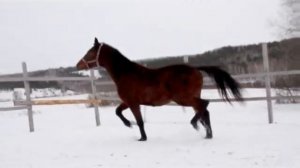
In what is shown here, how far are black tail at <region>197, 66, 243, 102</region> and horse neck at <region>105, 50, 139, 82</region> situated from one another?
115 centimetres

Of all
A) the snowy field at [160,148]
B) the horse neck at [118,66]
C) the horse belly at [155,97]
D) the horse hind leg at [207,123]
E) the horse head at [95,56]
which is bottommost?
the snowy field at [160,148]

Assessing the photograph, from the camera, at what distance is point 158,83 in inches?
250

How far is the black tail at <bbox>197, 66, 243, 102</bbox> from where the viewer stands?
6457 mm

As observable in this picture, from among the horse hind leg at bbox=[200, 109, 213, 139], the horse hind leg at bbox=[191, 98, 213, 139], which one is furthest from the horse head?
the horse hind leg at bbox=[200, 109, 213, 139]

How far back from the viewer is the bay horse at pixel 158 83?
6.22 metres

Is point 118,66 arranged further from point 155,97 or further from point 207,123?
point 207,123

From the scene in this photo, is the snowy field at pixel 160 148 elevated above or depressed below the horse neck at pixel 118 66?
below

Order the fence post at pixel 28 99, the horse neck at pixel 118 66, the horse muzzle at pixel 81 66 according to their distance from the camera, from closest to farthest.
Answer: the horse neck at pixel 118 66 < the horse muzzle at pixel 81 66 < the fence post at pixel 28 99

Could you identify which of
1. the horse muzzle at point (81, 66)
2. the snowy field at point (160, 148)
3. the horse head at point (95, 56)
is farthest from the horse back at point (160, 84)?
the horse muzzle at point (81, 66)

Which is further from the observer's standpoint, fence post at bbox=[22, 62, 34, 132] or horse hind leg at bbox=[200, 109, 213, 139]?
fence post at bbox=[22, 62, 34, 132]

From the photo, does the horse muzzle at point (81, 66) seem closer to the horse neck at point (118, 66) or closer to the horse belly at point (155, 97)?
the horse neck at point (118, 66)

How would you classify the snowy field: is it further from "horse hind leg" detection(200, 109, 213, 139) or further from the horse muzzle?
the horse muzzle

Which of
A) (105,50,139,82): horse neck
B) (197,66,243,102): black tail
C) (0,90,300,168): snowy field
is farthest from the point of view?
(105,50,139,82): horse neck

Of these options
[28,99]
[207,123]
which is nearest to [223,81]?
[207,123]
